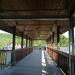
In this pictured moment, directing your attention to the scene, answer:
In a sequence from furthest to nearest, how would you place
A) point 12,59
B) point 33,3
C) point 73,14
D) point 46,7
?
1. point 12,59
2. point 46,7
3. point 33,3
4. point 73,14

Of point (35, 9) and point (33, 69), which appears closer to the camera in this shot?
point (35, 9)

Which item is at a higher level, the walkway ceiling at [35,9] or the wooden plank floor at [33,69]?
the walkway ceiling at [35,9]

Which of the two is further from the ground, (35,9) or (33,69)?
(35,9)

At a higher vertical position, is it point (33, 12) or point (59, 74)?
point (33, 12)

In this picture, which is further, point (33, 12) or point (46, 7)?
point (33, 12)

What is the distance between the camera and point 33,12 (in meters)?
10.4

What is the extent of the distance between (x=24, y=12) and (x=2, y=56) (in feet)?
12.3

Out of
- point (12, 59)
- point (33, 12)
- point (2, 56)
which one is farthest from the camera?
point (12, 59)

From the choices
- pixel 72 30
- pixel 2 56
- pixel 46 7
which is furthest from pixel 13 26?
pixel 72 30

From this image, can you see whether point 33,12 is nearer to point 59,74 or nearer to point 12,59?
point 59,74

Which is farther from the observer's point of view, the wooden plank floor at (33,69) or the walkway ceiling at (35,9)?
the wooden plank floor at (33,69)

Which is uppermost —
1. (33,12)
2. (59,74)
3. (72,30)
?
(33,12)

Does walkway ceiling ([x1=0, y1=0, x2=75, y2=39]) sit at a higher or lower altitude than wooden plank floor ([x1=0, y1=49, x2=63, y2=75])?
higher

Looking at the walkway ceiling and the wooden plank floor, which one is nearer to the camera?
the walkway ceiling
